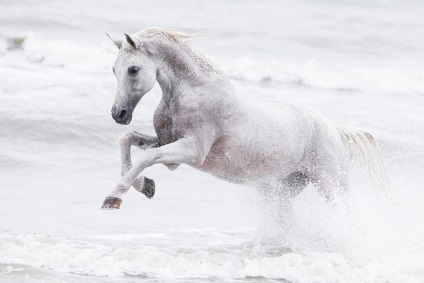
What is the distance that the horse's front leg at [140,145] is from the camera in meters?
6.68

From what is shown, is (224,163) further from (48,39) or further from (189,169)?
(48,39)

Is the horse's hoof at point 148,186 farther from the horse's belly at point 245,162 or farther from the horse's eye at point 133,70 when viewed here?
the horse's eye at point 133,70

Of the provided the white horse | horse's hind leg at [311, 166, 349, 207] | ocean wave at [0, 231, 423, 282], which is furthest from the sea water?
the white horse

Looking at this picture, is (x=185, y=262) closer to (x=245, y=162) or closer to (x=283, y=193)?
(x=245, y=162)

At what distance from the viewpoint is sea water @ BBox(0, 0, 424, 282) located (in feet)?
22.6

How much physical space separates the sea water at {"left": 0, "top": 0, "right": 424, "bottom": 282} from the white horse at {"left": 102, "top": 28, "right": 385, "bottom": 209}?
0.26 meters

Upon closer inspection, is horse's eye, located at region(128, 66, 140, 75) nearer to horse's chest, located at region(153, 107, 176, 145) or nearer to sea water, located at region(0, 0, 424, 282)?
horse's chest, located at region(153, 107, 176, 145)

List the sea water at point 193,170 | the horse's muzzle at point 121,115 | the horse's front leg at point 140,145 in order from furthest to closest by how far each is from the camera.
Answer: the sea water at point 193,170, the horse's front leg at point 140,145, the horse's muzzle at point 121,115

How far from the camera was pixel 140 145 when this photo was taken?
6.88 m

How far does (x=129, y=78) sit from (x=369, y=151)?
2.28m

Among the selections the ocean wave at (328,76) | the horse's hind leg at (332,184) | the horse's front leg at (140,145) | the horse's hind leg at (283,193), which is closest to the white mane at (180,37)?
the horse's front leg at (140,145)

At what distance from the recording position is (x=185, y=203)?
941cm

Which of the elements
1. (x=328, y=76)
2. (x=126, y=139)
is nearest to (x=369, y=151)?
(x=126, y=139)

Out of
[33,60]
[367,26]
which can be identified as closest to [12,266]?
[33,60]
